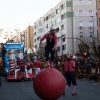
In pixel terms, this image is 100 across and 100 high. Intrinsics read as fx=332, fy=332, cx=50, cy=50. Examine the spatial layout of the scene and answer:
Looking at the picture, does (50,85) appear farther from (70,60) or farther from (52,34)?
(70,60)

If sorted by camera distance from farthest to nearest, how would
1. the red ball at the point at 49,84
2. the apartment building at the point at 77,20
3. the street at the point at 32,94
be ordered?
the apartment building at the point at 77,20 < the street at the point at 32,94 < the red ball at the point at 49,84

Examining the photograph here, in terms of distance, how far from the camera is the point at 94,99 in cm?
1417

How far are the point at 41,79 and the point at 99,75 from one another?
57.6ft

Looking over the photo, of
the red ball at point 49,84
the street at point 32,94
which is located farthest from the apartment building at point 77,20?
the red ball at point 49,84

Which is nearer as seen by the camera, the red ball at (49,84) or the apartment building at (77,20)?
the red ball at (49,84)

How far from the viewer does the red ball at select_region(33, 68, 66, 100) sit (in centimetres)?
1039

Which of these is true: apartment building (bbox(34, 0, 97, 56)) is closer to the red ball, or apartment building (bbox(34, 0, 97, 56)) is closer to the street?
the street

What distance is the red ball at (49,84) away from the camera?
34.1ft

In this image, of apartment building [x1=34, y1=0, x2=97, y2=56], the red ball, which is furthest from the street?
apartment building [x1=34, y1=0, x2=97, y2=56]

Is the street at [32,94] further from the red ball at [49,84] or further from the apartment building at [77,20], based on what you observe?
the apartment building at [77,20]

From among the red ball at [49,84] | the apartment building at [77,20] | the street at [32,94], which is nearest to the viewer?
the red ball at [49,84]

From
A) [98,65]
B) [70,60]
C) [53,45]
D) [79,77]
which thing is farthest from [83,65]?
[53,45]

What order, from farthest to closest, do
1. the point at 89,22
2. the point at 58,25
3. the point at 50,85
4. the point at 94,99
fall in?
the point at 58,25 → the point at 89,22 → the point at 94,99 → the point at 50,85

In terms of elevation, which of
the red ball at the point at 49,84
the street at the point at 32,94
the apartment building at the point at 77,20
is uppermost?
the apartment building at the point at 77,20
